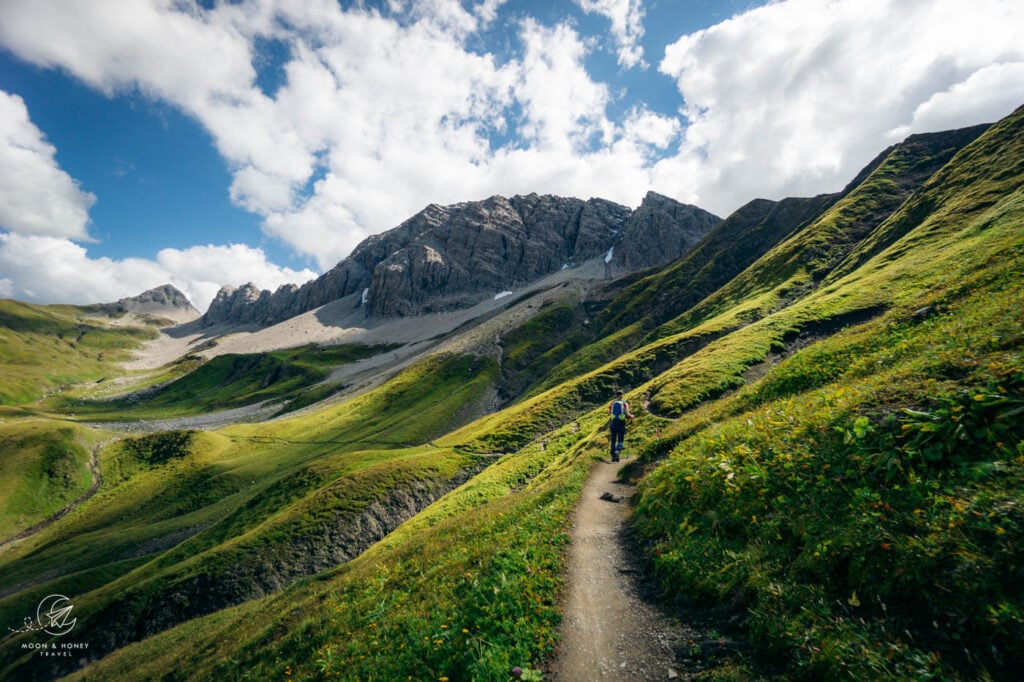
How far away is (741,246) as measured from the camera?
6403 inches

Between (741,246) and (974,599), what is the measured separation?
18516 centimetres

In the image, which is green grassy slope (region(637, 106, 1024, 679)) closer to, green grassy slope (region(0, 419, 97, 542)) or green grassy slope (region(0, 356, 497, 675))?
green grassy slope (region(0, 356, 497, 675))

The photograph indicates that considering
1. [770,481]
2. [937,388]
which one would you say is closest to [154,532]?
[770,481]

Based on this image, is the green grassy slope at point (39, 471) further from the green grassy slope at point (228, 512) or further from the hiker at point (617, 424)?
the hiker at point (617, 424)

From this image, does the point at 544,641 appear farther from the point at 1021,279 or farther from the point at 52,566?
the point at 52,566

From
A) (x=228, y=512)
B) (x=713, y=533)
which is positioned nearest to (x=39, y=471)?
(x=228, y=512)

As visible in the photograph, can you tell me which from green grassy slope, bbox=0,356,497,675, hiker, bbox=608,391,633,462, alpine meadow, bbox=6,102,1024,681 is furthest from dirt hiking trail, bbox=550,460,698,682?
green grassy slope, bbox=0,356,497,675

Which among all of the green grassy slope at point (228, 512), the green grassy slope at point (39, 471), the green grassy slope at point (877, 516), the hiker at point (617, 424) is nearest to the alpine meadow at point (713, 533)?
the green grassy slope at point (877, 516)

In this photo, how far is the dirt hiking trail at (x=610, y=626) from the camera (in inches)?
329

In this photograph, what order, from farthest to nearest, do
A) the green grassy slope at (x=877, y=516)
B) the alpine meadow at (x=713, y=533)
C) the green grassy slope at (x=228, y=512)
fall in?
the green grassy slope at (x=228, y=512) < the alpine meadow at (x=713, y=533) < the green grassy slope at (x=877, y=516)

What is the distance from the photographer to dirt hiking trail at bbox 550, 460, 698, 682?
8.36 m

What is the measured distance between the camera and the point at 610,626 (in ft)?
32.0

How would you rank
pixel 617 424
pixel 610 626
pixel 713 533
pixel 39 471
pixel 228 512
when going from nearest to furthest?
pixel 610 626, pixel 713 533, pixel 617 424, pixel 228 512, pixel 39 471

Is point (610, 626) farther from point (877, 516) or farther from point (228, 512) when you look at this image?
point (228, 512)
